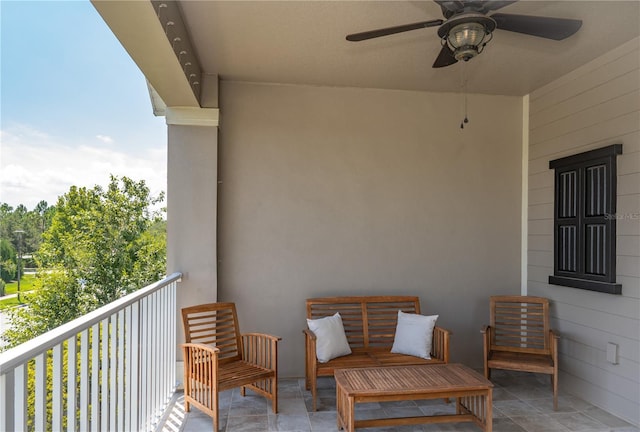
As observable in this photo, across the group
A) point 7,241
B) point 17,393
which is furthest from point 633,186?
point 7,241

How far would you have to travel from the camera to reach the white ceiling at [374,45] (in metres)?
2.80

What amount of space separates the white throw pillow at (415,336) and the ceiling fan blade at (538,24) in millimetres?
2342

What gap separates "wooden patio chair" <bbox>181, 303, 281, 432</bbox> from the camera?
303 cm

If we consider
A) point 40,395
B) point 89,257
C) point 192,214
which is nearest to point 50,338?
point 40,395

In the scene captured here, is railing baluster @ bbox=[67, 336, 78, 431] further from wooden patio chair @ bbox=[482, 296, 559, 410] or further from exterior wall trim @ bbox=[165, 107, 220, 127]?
wooden patio chair @ bbox=[482, 296, 559, 410]

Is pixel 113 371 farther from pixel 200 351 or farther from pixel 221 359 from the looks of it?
pixel 221 359

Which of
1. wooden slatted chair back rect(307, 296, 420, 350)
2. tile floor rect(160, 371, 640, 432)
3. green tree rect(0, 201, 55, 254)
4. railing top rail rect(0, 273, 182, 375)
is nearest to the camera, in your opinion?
railing top rail rect(0, 273, 182, 375)

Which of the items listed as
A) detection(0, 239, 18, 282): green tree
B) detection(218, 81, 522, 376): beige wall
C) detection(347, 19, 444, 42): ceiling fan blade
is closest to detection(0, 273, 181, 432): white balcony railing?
detection(218, 81, 522, 376): beige wall

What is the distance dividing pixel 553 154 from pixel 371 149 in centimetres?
172

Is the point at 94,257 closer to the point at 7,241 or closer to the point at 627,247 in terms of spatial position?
the point at 7,241

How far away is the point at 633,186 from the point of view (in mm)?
3197

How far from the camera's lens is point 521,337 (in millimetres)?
4145

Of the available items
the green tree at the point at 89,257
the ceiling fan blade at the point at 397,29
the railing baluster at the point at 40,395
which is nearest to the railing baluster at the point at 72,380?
the railing baluster at the point at 40,395

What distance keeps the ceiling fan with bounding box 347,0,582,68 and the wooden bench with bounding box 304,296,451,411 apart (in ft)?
7.52
